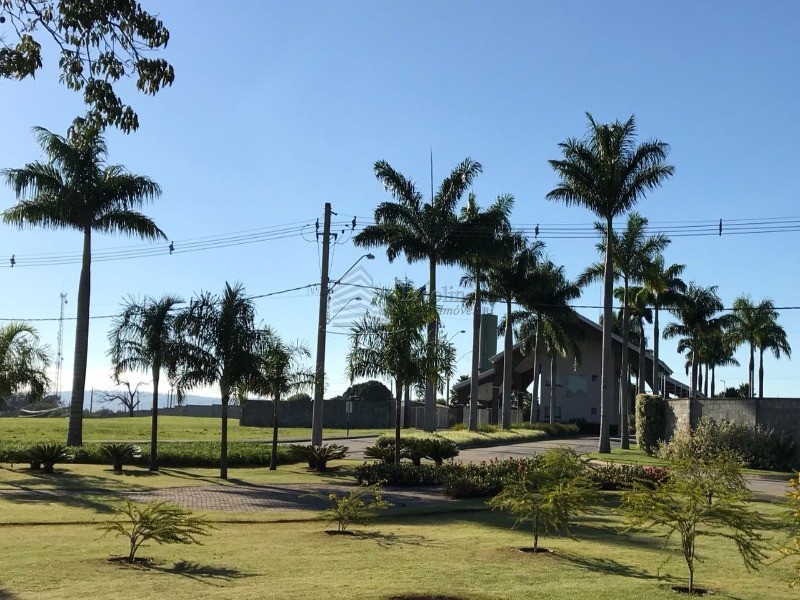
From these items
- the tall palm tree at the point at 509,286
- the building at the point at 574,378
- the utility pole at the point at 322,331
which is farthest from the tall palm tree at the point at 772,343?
the utility pole at the point at 322,331

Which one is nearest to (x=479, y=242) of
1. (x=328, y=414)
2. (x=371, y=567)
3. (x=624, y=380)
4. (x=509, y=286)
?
(x=509, y=286)

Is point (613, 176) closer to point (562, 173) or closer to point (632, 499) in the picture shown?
point (562, 173)

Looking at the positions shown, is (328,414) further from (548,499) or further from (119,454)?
(548,499)

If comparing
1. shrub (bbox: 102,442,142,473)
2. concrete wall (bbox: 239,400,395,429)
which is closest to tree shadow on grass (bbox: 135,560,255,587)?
shrub (bbox: 102,442,142,473)

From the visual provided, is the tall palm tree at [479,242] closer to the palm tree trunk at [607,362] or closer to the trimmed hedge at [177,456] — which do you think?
the palm tree trunk at [607,362]

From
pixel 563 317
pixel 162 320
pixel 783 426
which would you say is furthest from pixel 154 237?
pixel 563 317

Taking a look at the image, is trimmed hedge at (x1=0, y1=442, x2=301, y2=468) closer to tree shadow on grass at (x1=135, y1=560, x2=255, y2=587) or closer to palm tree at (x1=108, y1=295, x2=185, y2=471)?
palm tree at (x1=108, y1=295, x2=185, y2=471)

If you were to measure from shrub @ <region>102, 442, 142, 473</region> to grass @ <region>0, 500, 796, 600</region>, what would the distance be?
439 inches

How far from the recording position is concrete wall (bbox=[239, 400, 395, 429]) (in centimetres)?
6178

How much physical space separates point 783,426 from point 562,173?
1342cm

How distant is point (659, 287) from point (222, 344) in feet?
88.0

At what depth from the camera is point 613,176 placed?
3569 centimetres

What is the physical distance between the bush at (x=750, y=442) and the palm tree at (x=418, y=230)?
524 inches

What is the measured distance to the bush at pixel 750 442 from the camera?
30328mm
